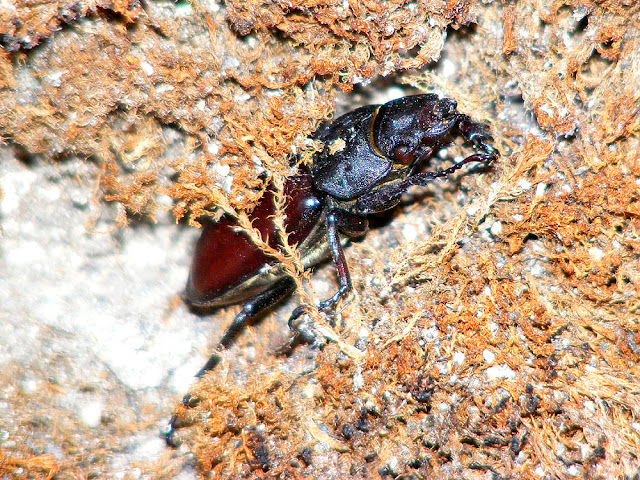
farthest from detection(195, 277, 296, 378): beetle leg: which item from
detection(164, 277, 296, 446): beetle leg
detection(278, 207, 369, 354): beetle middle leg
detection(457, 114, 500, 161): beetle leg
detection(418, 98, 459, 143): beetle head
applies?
detection(457, 114, 500, 161): beetle leg

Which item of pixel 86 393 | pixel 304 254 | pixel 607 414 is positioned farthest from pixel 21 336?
pixel 607 414

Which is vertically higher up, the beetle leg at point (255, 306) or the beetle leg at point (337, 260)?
the beetle leg at point (337, 260)

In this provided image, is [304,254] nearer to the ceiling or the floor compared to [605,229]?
nearer to the floor

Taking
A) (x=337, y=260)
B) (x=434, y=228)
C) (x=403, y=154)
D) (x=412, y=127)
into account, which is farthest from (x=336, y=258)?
(x=412, y=127)

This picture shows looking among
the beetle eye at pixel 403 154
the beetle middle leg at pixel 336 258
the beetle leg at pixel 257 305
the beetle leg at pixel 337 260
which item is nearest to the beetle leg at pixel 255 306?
the beetle leg at pixel 257 305

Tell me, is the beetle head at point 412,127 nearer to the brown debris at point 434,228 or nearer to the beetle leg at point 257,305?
the brown debris at point 434,228

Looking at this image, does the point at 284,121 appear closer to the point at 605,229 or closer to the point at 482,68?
the point at 482,68

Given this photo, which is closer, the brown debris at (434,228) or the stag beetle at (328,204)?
the brown debris at (434,228)

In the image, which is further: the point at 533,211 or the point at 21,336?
the point at 21,336

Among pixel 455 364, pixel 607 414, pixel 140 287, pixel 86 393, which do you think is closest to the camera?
pixel 607 414
